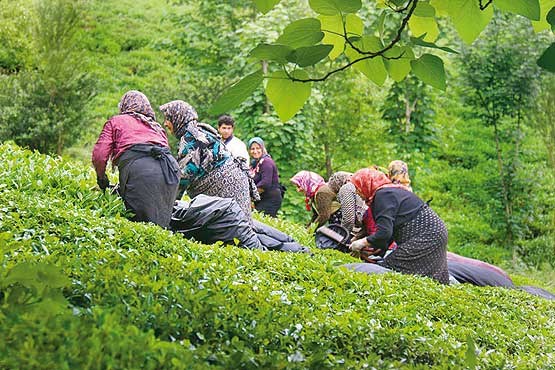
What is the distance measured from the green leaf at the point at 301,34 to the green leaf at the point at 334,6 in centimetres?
4

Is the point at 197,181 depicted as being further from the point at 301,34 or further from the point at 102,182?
the point at 301,34

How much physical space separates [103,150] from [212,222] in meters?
1.34

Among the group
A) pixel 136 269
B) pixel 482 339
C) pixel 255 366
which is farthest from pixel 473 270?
pixel 255 366

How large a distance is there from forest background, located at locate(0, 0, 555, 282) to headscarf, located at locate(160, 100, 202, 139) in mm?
7880

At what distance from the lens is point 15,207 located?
19.7 ft

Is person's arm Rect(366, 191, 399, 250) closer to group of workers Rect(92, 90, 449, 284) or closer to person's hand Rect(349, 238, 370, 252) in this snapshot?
group of workers Rect(92, 90, 449, 284)

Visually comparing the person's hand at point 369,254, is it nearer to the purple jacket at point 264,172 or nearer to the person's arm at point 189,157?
the person's arm at point 189,157

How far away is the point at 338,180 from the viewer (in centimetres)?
1084

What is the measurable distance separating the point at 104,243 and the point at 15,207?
1.02 metres

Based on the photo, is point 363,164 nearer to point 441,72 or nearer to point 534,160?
point 534,160

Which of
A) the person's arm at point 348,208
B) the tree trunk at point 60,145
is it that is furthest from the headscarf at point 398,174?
the tree trunk at point 60,145

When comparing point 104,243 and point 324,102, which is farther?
point 324,102

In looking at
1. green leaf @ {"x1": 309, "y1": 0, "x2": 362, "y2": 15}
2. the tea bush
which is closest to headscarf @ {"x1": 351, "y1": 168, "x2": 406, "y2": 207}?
the tea bush

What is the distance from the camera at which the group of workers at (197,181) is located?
7.43 m
